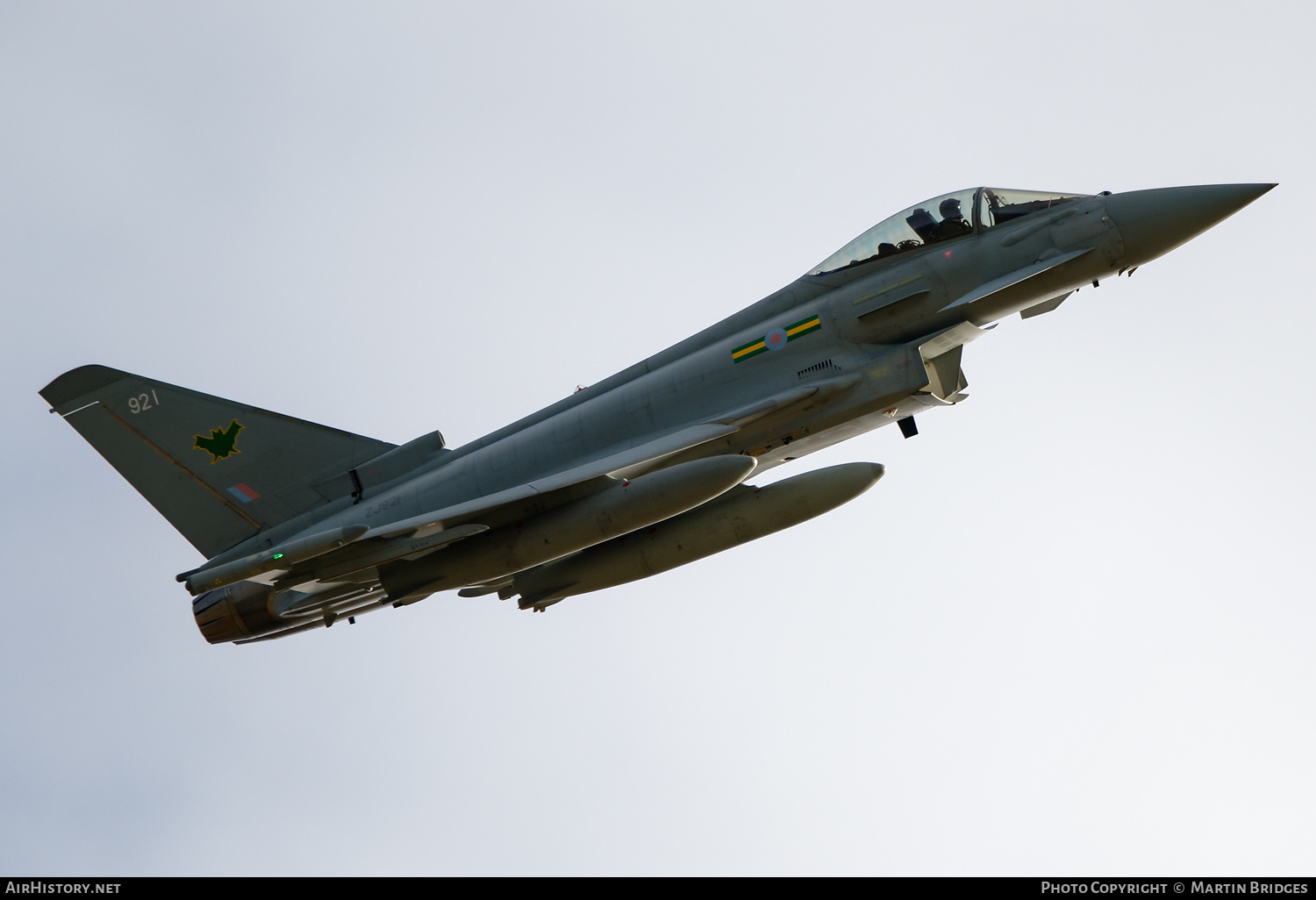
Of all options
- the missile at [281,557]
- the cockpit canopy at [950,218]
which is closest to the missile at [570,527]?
the missile at [281,557]

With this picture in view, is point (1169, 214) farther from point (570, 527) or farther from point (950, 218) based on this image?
point (570, 527)

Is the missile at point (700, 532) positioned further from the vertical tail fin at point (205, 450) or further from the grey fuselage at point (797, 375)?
the vertical tail fin at point (205, 450)

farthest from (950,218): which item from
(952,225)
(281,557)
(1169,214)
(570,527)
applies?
(281,557)

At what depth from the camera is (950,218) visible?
45.2 ft

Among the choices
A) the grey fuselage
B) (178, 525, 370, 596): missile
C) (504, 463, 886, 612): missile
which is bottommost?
(504, 463, 886, 612): missile

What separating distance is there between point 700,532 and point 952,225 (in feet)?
15.0

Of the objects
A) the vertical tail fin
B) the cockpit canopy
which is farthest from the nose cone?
the vertical tail fin

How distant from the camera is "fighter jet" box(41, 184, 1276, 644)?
1323cm

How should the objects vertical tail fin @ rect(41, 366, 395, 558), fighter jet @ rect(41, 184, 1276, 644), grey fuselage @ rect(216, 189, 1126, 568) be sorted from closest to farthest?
fighter jet @ rect(41, 184, 1276, 644), grey fuselage @ rect(216, 189, 1126, 568), vertical tail fin @ rect(41, 366, 395, 558)

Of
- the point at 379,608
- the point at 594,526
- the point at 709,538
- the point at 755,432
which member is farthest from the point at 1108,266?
the point at 379,608

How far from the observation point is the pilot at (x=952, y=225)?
13.7 meters

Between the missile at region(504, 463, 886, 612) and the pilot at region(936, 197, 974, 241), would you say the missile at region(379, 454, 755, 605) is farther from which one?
the pilot at region(936, 197, 974, 241)

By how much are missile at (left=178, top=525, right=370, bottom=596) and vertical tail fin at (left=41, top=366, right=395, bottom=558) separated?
270 cm

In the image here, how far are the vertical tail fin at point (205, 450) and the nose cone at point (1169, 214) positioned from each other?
9.46 meters
